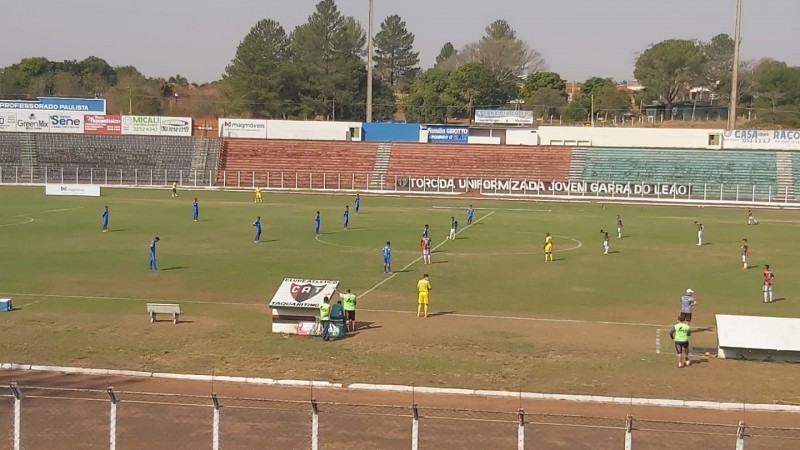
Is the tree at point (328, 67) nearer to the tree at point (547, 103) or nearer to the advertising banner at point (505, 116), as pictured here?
the tree at point (547, 103)

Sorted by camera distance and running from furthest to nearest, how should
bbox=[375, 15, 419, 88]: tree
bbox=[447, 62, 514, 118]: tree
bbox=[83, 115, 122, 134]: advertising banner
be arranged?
bbox=[375, 15, 419, 88]: tree < bbox=[447, 62, 514, 118]: tree < bbox=[83, 115, 122, 134]: advertising banner

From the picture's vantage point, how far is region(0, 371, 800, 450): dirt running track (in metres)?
14.4

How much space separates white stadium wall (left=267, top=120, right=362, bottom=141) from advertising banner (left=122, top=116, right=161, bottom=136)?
39.0 ft

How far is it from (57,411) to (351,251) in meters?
25.0

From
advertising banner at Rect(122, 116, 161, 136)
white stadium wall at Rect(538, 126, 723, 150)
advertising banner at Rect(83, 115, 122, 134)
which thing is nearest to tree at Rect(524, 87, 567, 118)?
white stadium wall at Rect(538, 126, 723, 150)

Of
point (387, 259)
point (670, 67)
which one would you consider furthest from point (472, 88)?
point (387, 259)

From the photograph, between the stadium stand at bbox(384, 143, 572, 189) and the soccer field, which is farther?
the stadium stand at bbox(384, 143, 572, 189)

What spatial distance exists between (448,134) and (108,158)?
35.6m

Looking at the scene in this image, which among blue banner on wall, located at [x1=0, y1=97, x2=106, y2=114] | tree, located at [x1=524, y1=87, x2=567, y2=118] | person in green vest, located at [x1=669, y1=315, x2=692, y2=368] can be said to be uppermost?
tree, located at [x1=524, y1=87, x2=567, y2=118]

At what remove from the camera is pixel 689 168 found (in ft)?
267

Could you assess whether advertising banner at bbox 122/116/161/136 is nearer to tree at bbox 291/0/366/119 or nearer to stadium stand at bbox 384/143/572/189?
stadium stand at bbox 384/143/572/189

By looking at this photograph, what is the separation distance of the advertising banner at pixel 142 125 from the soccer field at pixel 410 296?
118ft

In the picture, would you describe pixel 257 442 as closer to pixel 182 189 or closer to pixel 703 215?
pixel 703 215

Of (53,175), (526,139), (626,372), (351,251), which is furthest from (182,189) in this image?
(626,372)
